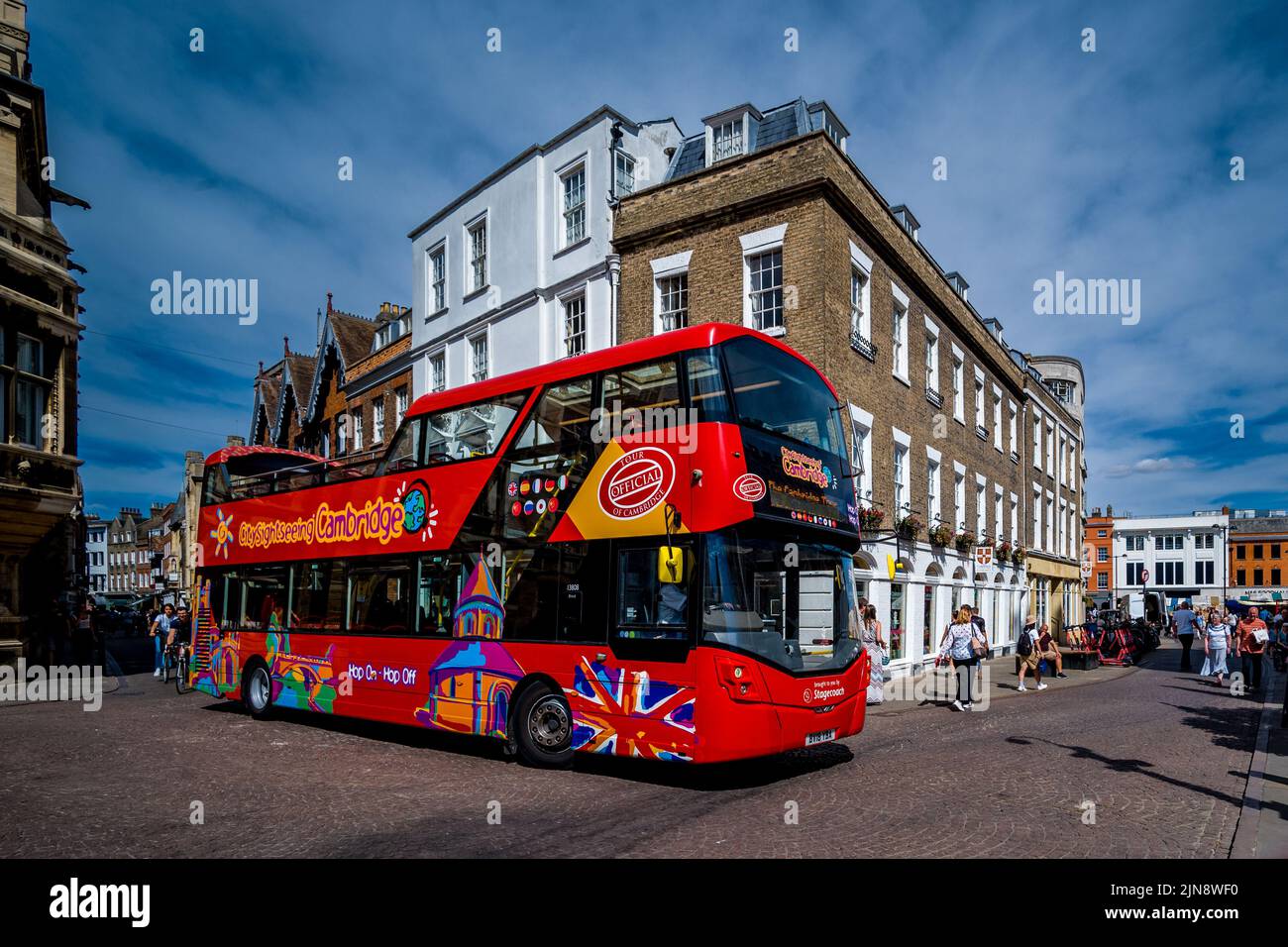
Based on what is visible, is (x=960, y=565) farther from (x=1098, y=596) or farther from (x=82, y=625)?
(x=1098, y=596)

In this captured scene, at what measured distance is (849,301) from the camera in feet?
58.5

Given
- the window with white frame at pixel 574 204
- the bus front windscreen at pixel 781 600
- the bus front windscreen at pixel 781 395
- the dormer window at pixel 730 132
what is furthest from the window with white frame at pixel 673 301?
the bus front windscreen at pixel 781 600

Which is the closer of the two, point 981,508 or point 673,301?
point 673,301

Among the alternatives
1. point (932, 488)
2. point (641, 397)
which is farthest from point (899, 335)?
point (641, 397)

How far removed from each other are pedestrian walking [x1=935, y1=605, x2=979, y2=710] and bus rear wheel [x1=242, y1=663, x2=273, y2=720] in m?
11.2

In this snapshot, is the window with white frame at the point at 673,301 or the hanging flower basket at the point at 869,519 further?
the window with white frame at the point at 673,301

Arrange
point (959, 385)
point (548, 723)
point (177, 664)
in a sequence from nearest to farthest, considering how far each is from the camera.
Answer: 1. point (548, 723)
2. point (177, 664)
3. point (959, 385)

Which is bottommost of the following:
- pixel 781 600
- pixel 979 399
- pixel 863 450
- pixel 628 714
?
pixel 628 714

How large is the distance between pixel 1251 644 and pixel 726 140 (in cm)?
1522

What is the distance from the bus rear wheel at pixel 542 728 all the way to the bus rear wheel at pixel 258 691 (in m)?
6.27

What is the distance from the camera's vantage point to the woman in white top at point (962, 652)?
14.2 metres

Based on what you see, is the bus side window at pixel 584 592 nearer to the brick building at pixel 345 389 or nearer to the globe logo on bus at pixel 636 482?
the globe logo on bus at pixel 636 482

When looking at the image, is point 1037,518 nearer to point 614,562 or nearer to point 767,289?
point 767,289
